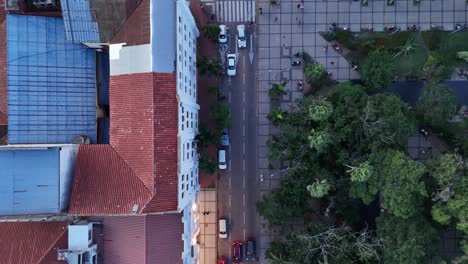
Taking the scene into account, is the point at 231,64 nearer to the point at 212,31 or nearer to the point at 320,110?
the point at 212,31

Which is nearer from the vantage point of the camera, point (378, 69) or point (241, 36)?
point (378, 69)

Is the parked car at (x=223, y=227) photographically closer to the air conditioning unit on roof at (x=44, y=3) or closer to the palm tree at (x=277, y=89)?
the palm tree at (x=277, y=89)

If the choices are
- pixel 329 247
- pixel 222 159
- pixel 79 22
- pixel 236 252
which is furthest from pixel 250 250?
pixel 79 22

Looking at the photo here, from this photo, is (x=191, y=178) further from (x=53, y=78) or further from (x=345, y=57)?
(x=345, y=57)

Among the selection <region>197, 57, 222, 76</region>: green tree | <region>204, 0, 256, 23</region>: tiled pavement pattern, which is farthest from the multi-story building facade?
<region>204, 0, 256, 23</region>: tiled pavement pattern

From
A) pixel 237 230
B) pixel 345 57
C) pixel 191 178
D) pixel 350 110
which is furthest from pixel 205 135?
pixel 345 57

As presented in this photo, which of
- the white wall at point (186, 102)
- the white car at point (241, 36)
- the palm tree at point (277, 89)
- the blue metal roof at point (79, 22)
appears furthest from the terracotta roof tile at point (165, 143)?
the palm tree at point (277, 89)
